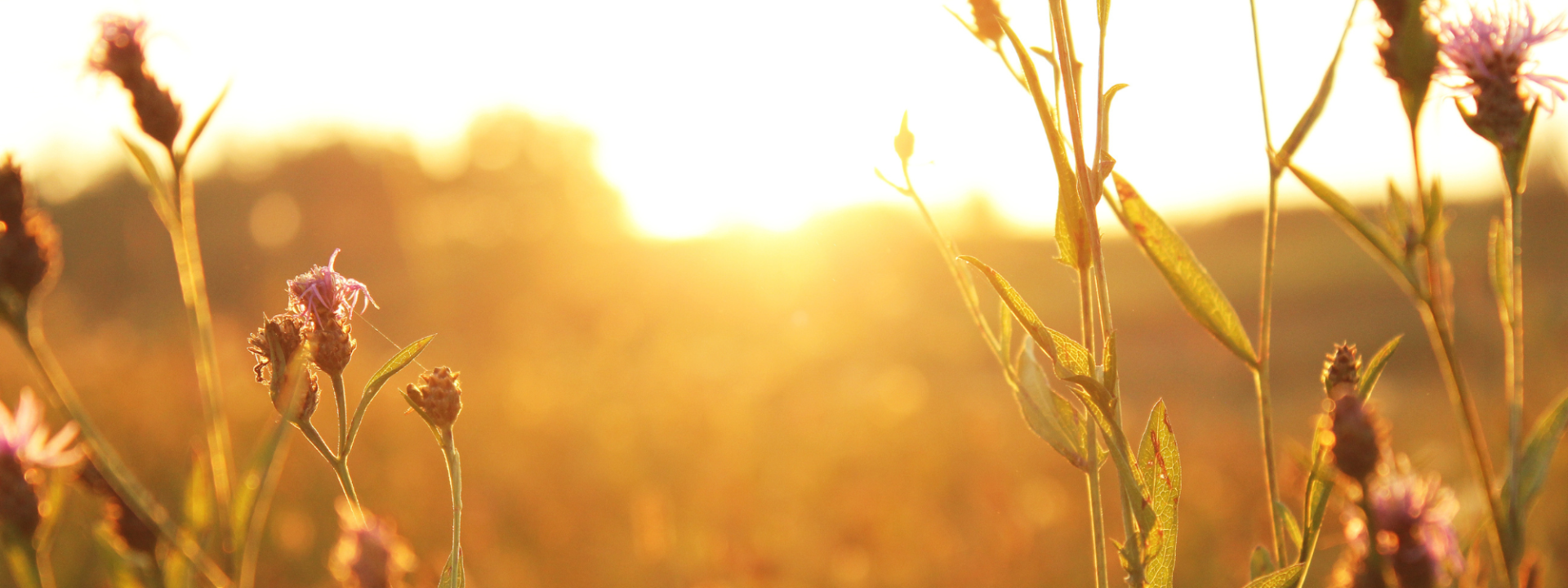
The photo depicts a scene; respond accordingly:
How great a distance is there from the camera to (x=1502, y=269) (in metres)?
0.93

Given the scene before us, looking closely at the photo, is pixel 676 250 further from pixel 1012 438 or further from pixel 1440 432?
pixel 1440 432

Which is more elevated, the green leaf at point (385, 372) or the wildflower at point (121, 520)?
the green leaf at point (385, 372)

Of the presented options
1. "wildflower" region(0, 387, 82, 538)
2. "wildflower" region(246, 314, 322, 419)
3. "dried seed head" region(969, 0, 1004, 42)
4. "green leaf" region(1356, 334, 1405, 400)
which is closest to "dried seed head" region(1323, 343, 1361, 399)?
"green leaf" region(1356, 334, 1405, 400)

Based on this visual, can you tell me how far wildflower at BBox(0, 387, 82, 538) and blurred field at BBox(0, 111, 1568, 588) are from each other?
2.67 ft

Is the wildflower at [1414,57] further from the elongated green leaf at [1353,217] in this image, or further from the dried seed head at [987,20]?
the dried seed head at [987,20]

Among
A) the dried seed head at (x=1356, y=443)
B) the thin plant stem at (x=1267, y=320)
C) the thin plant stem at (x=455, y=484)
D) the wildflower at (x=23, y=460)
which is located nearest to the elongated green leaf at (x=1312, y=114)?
the thin plant stem at (x=1267, y=320)

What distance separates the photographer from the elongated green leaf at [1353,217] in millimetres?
744

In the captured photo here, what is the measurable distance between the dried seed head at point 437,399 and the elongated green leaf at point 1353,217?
76cm

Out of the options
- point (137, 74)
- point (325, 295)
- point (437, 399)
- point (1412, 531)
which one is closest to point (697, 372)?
point (137, 74)

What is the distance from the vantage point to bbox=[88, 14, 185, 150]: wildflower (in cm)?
105

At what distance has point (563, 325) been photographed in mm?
11750

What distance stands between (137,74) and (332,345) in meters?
0.52

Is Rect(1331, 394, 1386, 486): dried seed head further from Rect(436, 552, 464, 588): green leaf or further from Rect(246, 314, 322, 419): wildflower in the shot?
Rect(246, 314, 322, 419): wildflower

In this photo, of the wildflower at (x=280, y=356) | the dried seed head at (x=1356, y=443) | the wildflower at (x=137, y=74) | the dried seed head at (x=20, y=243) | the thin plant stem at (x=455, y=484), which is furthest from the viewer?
the wildflower at (x=137, y=74)
